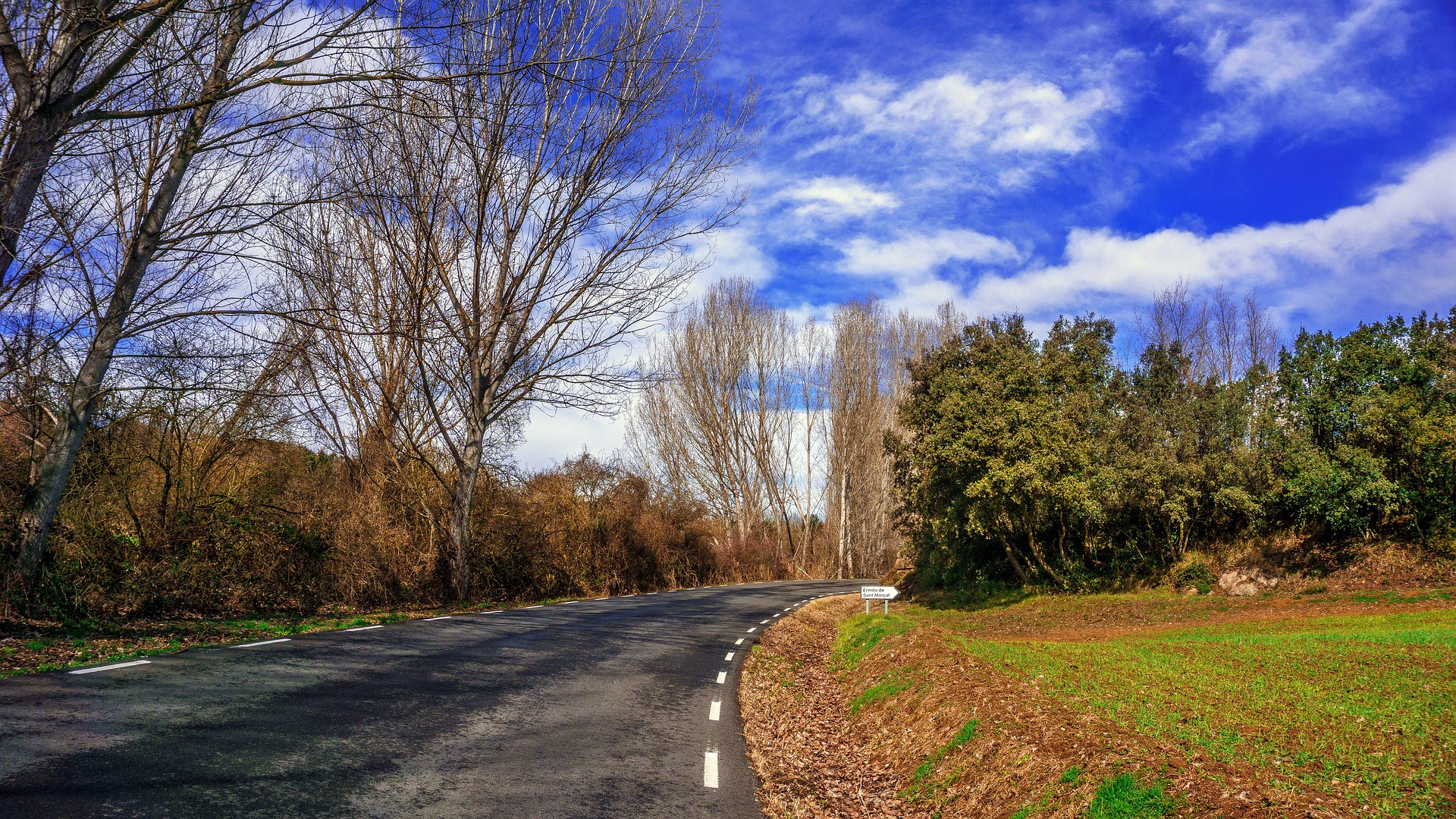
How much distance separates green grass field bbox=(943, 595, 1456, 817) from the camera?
5555 millimetres

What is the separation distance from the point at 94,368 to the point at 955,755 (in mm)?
12073

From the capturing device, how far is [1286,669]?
10492 millimetres

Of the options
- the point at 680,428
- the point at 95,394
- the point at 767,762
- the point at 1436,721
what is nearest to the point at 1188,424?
the point at 1436,721

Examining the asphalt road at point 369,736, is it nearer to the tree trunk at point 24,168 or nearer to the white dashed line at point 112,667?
the white dashed line at point 112,667

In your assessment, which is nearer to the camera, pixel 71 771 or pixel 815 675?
pixel 71 771

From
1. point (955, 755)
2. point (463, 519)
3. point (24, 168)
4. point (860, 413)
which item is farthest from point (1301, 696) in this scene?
point (860, 413)

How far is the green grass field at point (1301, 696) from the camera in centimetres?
555

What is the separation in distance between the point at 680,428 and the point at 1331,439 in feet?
117

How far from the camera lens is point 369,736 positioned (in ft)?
19.4

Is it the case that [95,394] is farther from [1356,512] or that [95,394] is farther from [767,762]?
[1356,512]

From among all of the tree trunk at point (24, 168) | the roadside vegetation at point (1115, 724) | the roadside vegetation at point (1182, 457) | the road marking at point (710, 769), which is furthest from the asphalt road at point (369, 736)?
the roadside vegetation at point (1182, 457)

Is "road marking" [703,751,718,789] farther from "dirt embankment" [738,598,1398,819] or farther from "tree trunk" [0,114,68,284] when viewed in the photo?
"tree trunk" [0,114,68,284]

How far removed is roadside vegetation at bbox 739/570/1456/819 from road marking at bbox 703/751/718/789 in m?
0.40

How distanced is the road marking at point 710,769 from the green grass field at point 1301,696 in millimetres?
3574
